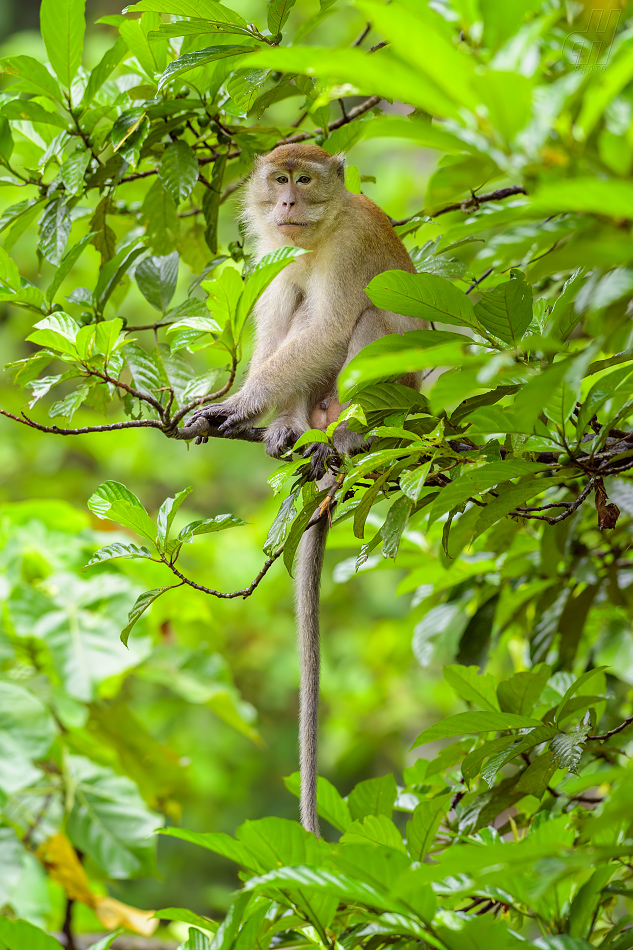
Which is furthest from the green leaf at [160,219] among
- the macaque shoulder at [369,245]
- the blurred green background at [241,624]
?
the blurred green background at [241,624]

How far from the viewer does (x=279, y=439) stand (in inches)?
83.6

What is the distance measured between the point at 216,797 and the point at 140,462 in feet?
7.78

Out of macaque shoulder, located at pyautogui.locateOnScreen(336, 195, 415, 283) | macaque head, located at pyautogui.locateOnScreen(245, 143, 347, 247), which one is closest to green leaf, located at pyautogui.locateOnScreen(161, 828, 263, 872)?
macaque shoulder, located at pyautogui.locateOnScreen(336, 195, 415, 283)

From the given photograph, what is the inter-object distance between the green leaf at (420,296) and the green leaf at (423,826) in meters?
0.66

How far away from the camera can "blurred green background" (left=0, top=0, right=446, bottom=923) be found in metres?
4.84

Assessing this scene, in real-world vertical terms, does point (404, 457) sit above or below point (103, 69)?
below

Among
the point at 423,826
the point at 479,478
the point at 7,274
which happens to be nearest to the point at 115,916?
the point at 423,826

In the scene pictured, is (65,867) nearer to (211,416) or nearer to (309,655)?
(309,655)

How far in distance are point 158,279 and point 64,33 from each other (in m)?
0.47

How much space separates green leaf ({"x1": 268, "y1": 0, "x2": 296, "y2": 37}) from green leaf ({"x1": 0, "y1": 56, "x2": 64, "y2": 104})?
45 cm

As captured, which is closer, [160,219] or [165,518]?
[165,518]

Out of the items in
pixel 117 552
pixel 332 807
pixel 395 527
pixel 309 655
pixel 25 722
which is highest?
pixel 395 527

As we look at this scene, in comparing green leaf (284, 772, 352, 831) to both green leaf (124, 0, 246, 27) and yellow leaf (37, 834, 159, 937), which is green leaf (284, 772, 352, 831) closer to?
yellow leaf (37, 834, 159, 937)

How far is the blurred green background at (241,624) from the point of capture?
484cm
